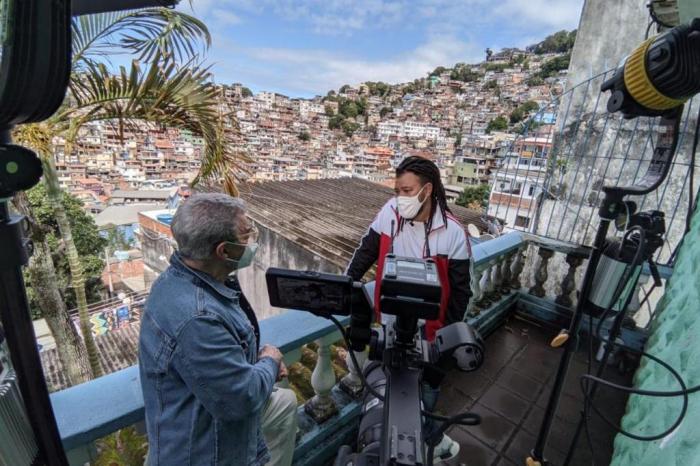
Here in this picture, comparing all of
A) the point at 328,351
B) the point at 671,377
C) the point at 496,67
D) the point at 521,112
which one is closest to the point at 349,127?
the point at 521,112

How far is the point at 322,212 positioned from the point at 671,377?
770 cm

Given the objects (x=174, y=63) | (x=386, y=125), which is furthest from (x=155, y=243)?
(x=386, y=125)

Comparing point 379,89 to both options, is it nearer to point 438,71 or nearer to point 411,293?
point 438,71

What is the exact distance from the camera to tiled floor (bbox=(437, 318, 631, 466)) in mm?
2200

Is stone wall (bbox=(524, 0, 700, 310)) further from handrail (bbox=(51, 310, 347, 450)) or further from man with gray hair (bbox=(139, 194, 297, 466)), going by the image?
handrail (bbox=(51, 310, 347, 450))

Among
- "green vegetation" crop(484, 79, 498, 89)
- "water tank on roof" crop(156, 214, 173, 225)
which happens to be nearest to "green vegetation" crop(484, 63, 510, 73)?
"green vegetation" crop(484, 79, 498, 89)

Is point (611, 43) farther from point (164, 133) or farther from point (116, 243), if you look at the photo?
point (116, 243)

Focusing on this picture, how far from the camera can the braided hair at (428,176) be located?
1849 mm

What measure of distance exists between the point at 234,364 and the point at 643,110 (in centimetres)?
187

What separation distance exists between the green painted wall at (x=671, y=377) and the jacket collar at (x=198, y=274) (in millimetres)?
1616

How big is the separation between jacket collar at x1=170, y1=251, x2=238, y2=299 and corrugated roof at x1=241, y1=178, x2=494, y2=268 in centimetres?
406

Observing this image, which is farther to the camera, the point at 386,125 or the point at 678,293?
the point at 386,125

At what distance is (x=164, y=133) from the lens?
170 inches

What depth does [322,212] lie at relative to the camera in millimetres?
8898
